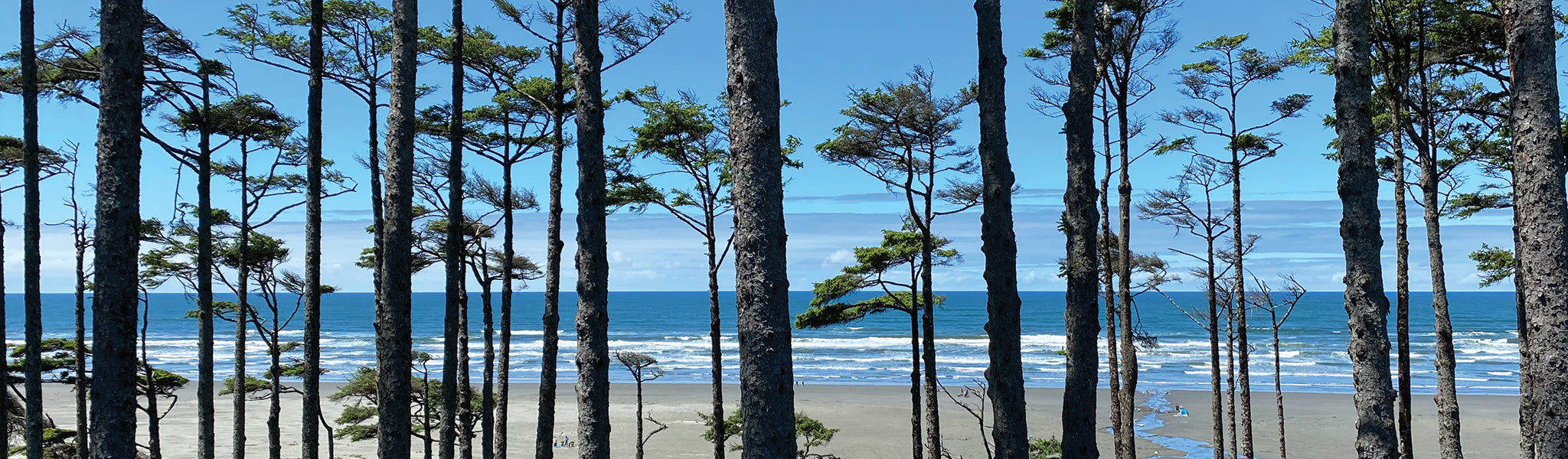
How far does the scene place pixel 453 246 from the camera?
29.2ft

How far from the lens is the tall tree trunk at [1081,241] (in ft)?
19.0

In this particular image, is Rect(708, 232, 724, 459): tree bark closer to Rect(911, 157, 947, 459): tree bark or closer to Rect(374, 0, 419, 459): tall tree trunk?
Rect(911, 157, 947, 459): tree bark

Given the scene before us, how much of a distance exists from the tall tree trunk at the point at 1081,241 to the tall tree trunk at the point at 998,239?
0.37 meters

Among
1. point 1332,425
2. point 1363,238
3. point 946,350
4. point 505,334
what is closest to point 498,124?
point 505,334

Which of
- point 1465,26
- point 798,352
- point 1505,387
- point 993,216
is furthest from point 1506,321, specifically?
point 993,216

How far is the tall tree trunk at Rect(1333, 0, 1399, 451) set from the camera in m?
5.27

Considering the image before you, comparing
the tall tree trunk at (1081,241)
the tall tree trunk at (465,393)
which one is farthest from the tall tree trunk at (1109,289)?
the tall tree trunk at (465,393)

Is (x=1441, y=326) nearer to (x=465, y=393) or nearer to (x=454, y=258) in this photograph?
(x=454, y=258)

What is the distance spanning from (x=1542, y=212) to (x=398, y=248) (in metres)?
7.86

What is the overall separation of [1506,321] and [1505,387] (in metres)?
52.1

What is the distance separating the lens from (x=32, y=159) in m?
7.97

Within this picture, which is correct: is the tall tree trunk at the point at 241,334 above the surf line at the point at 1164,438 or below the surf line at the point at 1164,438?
above

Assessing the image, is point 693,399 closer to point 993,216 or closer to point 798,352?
point 798,352

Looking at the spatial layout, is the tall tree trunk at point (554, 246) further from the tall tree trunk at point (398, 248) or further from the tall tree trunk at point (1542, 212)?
the tall tree trunk at point (1542, 212)
